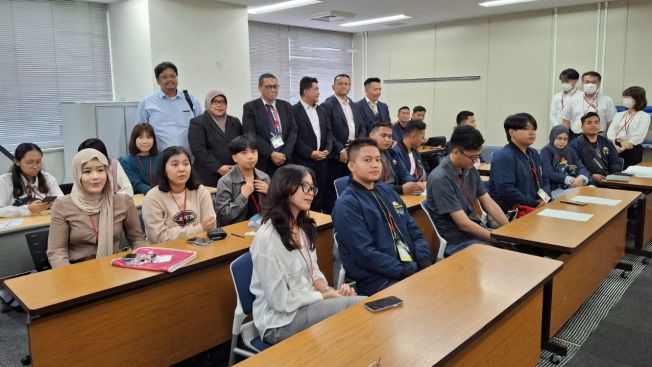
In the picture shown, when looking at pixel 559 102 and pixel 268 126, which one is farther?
pixel 559 102

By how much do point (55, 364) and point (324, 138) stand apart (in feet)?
12.1

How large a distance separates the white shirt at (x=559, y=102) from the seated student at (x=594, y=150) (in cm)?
206

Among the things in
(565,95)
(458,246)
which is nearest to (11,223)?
(458,246)

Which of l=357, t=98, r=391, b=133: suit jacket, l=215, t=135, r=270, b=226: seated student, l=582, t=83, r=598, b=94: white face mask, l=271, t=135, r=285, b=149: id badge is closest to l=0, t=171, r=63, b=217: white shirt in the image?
l=215, t=135, r=270, b=226: seated student

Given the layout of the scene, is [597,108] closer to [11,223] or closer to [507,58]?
[507,58]

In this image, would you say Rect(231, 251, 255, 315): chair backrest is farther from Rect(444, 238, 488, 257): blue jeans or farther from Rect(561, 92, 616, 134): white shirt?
Rect(561, 92, 616, 134): white shirt

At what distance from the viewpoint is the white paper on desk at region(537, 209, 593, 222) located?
10.5 feet

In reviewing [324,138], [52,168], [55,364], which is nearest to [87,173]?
[55,364]

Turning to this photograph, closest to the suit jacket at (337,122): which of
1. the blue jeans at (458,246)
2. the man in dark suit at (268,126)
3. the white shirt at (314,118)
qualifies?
the white shirt at (314,118)

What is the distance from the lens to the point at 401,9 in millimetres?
7801

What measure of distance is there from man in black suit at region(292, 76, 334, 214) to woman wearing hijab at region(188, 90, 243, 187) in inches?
30.0

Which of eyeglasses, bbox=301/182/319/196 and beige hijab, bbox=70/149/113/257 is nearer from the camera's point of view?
eyeglasses, bbox=301/182/319/196

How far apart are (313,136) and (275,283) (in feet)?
10.9

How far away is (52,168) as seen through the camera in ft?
20.5
